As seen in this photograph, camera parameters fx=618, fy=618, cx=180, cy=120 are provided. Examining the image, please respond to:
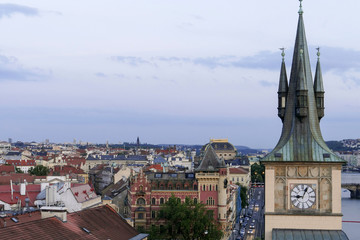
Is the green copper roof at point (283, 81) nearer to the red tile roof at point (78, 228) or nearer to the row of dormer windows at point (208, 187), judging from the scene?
the red tile roof at point (78, 228)

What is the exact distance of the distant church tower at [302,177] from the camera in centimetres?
3600

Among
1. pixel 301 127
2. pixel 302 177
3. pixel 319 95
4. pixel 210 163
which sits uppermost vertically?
pixel 319 95

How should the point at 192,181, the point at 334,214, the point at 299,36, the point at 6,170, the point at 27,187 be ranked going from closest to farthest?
the point at 334,214
the point at 299,36
the point at 27,187
the point at 192,181
the point at 6,170

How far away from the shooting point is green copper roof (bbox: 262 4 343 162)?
3678cm

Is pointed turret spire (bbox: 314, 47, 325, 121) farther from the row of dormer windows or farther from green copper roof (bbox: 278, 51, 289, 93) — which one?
the row of dormer windows

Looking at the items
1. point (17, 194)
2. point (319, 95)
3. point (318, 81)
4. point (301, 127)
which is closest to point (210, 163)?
point (17, 194)

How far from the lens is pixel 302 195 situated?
36438mm

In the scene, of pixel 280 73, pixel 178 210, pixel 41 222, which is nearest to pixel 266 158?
pixel 280 73

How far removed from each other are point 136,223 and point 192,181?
1048cm

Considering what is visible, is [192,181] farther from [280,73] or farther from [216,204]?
[280,73]

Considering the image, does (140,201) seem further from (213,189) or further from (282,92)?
(282,92)

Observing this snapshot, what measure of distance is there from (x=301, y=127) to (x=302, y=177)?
3.15m

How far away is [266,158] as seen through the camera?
36.8 metres

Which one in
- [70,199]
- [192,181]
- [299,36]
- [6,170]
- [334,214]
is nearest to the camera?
[334,214]
